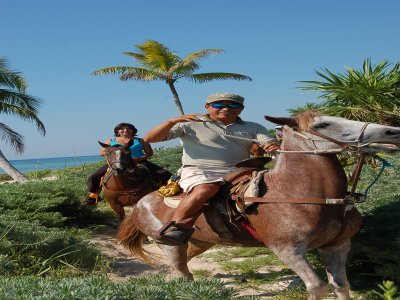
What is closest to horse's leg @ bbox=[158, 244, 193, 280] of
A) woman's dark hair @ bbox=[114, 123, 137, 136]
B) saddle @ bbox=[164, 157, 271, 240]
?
saddle @ bbox=[164, 157, 271, 240]

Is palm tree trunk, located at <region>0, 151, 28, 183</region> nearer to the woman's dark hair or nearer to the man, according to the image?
the woman's dark hair

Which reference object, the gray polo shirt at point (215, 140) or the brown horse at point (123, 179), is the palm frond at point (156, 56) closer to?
the brown horse at point (123, 179)

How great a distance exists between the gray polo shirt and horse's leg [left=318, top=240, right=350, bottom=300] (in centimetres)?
120

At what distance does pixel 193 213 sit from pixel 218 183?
37 centimetres

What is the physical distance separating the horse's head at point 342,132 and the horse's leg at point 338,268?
3.08ft

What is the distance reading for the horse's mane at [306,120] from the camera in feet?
13.4

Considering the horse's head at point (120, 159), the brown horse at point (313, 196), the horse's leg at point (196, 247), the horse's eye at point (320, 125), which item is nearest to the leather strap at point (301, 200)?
the brown horse at point (313, 196)

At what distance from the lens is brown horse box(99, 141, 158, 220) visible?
7844mm

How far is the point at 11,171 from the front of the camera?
19859 mm

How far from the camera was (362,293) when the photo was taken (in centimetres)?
511

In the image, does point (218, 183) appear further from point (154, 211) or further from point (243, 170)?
point (154, 211)

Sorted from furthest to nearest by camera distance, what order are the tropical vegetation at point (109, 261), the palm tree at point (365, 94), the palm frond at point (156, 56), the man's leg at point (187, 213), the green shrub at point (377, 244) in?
the palm frond at point (156, 56), the palm tree at point (365, 94), the green shrub at point (377, 244), the man's leg at point (187, 213), the tropical vegetation at point (109, 261)

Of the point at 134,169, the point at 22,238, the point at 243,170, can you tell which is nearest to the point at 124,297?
the point at 243,170

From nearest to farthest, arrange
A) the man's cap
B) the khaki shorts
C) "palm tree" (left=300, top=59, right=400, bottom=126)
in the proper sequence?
the khaki shorts
the man's cap
"palm tree" (left=300, top=59, right=400, bottom=126)
